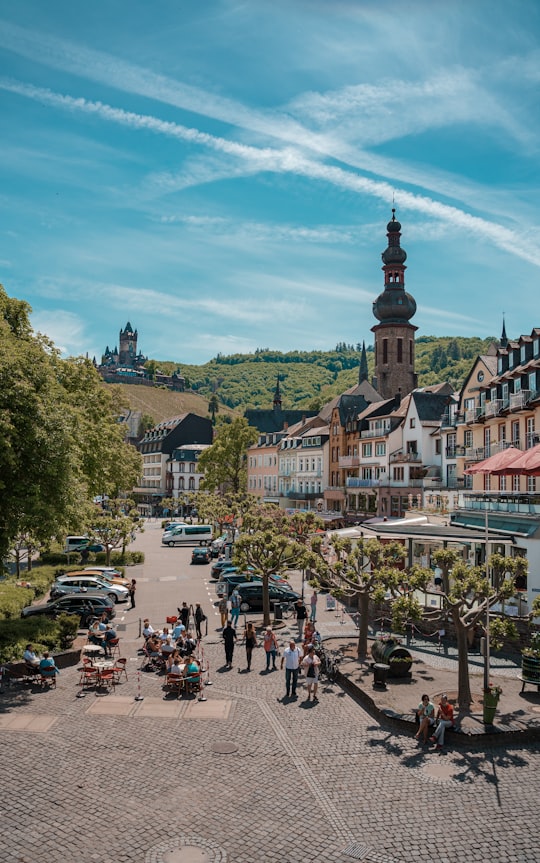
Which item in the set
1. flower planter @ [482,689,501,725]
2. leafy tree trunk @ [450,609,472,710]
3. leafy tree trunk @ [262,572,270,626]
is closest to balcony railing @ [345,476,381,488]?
leafy tree trunk @ [262,572,270,626]

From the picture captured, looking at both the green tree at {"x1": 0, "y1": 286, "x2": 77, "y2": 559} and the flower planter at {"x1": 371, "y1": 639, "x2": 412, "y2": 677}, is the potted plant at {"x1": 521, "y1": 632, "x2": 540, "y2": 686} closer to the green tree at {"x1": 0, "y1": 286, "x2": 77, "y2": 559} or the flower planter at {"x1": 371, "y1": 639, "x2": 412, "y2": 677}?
the flower planter at {"x1": 371, "y1": 639, "x2": 412, "y2": 677}

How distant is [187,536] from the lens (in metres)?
68.5

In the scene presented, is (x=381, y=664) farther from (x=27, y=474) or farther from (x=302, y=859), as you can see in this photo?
(x=27, y=474)

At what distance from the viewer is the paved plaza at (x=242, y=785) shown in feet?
37.6

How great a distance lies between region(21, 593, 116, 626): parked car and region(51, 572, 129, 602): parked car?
4.08 m

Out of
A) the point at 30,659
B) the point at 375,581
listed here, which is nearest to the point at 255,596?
the point at 375,581

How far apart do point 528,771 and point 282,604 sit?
19.6 m

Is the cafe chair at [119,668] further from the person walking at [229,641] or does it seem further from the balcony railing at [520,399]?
the balcony railing at [520,399]

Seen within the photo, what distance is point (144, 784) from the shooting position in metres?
13.6

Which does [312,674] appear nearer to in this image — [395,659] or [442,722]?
[395,659]

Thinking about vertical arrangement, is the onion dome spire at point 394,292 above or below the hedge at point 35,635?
Answer: above

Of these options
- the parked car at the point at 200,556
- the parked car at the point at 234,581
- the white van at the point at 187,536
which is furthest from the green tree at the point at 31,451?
the white van at the point at 187,536

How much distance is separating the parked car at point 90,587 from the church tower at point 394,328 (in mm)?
62559

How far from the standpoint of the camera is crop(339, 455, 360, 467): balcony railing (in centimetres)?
7138
